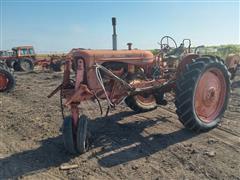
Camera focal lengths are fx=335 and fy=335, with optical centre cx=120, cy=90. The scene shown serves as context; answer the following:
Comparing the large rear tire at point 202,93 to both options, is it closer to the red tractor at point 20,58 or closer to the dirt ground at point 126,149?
the dirt ground at point 126,149

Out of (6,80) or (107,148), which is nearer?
(107,148)

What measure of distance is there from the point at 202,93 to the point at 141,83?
116cm

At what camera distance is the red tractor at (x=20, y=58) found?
2467 cm

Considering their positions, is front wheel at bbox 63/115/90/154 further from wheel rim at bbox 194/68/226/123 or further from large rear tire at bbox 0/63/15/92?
large rear tire at bbox 0/63/15/92

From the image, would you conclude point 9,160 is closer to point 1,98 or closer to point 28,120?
point 28,120

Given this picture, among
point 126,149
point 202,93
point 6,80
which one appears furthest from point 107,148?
point 6,80

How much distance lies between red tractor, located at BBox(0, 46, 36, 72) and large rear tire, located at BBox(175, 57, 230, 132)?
20089mm

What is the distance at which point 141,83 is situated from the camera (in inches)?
246

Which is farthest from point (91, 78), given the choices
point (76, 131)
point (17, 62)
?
point (17, 62)

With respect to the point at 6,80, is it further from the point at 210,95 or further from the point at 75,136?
the point at 210,95

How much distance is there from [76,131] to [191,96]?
205 cm

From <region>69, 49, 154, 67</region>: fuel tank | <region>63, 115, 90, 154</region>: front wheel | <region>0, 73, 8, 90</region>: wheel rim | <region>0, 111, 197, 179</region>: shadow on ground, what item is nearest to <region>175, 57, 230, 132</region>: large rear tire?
<region>0, 111, 197, 179</region>: shadow on ground

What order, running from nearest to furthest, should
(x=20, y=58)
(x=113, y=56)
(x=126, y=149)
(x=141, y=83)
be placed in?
1. (x=126, y=149)
2. (x=113, y=56)
3. (x=141, y=83)
4. (x=20, y=58)

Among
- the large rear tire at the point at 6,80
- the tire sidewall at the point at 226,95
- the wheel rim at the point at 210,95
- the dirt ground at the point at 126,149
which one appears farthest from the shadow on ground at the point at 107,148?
the large rear tire at the point at 6,80
